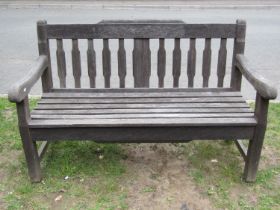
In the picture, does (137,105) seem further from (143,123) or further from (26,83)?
(26,83)

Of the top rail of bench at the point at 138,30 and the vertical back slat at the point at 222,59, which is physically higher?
the top rail of bench at the point at 138,30

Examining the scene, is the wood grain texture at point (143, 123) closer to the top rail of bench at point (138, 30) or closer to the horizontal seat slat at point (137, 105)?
the horizontal seat slat at point (137, 105)

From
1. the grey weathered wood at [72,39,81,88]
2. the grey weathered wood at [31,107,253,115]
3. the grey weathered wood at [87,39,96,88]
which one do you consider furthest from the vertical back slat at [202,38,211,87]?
the grey weathered wood at [72,39,81,88]

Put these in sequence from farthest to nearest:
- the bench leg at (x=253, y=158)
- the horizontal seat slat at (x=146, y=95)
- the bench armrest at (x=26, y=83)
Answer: the horizontal seat slat at (x=146, y=95) < the bench leg at (x=253, y=158) < the bench armrest at (x=26, y=83)

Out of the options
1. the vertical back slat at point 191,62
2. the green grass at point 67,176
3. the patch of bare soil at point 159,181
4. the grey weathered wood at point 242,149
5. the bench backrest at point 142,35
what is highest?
the bench backrest at point 142,35

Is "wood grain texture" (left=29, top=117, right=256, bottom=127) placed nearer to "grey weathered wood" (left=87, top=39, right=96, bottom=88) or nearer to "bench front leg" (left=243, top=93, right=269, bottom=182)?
"bench front leg" (left=243, top=93, right=269, bottom=182)

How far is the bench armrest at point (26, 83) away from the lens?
251cm

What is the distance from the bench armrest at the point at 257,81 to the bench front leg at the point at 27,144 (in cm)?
164

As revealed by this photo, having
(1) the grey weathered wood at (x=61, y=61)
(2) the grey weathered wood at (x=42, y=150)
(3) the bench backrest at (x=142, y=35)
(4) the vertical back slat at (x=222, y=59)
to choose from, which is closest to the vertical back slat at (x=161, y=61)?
(3) the bench backrest at (x=142, y=35)

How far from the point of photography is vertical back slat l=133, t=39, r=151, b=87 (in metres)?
3.32

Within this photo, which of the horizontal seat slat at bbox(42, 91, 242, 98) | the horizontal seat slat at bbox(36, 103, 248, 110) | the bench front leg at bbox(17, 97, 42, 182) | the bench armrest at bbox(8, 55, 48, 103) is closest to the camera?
the bench armrest at bbox(8, 55, 48, 103)

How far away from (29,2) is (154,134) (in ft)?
40.6

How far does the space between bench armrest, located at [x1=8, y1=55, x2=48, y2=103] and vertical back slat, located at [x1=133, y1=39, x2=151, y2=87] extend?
79cm

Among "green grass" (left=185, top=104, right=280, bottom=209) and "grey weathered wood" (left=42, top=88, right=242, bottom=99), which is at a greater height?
"grey weathered wood" (left=42, top=88, right=242, bottom=99)
